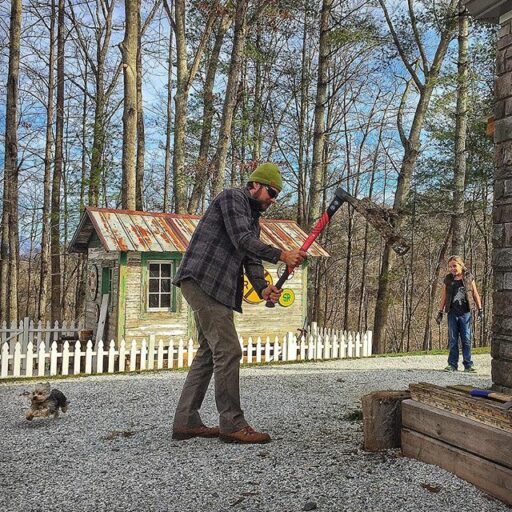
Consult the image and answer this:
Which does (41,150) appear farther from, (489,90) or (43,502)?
(43,502)

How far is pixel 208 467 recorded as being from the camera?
393cm

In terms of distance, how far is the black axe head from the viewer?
4.38m

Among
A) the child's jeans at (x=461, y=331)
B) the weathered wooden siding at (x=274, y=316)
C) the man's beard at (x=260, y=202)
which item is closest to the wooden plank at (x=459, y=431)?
the man's beard at (x=260, y=202)

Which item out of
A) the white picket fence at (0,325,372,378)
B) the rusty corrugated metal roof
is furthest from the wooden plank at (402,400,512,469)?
the rusty corrugated metal roof

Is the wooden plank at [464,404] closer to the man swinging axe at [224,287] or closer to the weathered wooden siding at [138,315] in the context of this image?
the man swinging axe at [224,287]

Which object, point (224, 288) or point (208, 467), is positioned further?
point (224, 288)

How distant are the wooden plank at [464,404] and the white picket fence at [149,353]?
21.7 feet

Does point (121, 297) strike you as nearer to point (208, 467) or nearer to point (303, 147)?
point (208, 467)

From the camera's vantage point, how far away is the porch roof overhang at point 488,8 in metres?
5.35

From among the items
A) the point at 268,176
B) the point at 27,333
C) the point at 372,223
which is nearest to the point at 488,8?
the point at 372,223

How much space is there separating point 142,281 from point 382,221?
25.8 feet

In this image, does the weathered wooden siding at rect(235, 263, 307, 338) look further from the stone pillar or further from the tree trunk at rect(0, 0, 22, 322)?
the stone pillar

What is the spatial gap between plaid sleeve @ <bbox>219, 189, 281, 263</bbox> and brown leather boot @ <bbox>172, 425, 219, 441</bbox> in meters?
1.59

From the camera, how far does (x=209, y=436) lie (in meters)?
4.69
